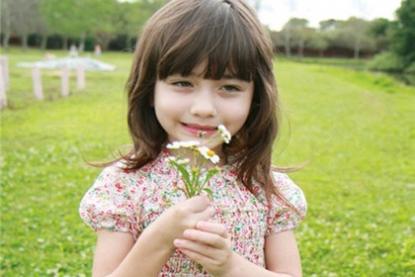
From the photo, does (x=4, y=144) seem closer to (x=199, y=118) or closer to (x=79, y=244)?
(x=79, y=244)

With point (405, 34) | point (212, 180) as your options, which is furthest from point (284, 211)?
point (405, 34)

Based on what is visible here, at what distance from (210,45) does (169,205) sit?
462 millimetres

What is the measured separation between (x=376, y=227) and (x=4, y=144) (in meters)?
5.66

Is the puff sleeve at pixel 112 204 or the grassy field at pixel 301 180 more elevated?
the puff sleeve at pixel 112 204

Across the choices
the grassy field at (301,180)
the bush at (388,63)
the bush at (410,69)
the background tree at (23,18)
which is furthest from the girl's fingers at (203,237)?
the background tree at (23,18)

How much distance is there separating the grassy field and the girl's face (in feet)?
1.31

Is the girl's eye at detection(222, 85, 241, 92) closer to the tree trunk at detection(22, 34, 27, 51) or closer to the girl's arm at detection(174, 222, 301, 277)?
the girl's arm at detection(174, 222, 301, 277)

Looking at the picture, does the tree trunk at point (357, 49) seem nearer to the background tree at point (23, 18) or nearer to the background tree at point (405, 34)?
the background tree at point (405, 34)

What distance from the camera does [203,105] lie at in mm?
1550

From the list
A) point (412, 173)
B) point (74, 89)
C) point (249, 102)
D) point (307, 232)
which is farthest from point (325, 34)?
point (249, 102)

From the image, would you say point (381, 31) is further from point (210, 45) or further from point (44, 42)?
point (210, 45)

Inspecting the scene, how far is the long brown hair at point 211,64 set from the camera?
5.25 feet

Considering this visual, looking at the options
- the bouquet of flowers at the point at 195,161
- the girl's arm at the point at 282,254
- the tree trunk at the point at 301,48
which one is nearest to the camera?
the bouquet of flowers at the point at 195,161

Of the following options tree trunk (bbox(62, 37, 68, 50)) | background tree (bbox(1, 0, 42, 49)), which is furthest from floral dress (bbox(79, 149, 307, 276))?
tree trunk (bbox(62, 37, 68, 50))
